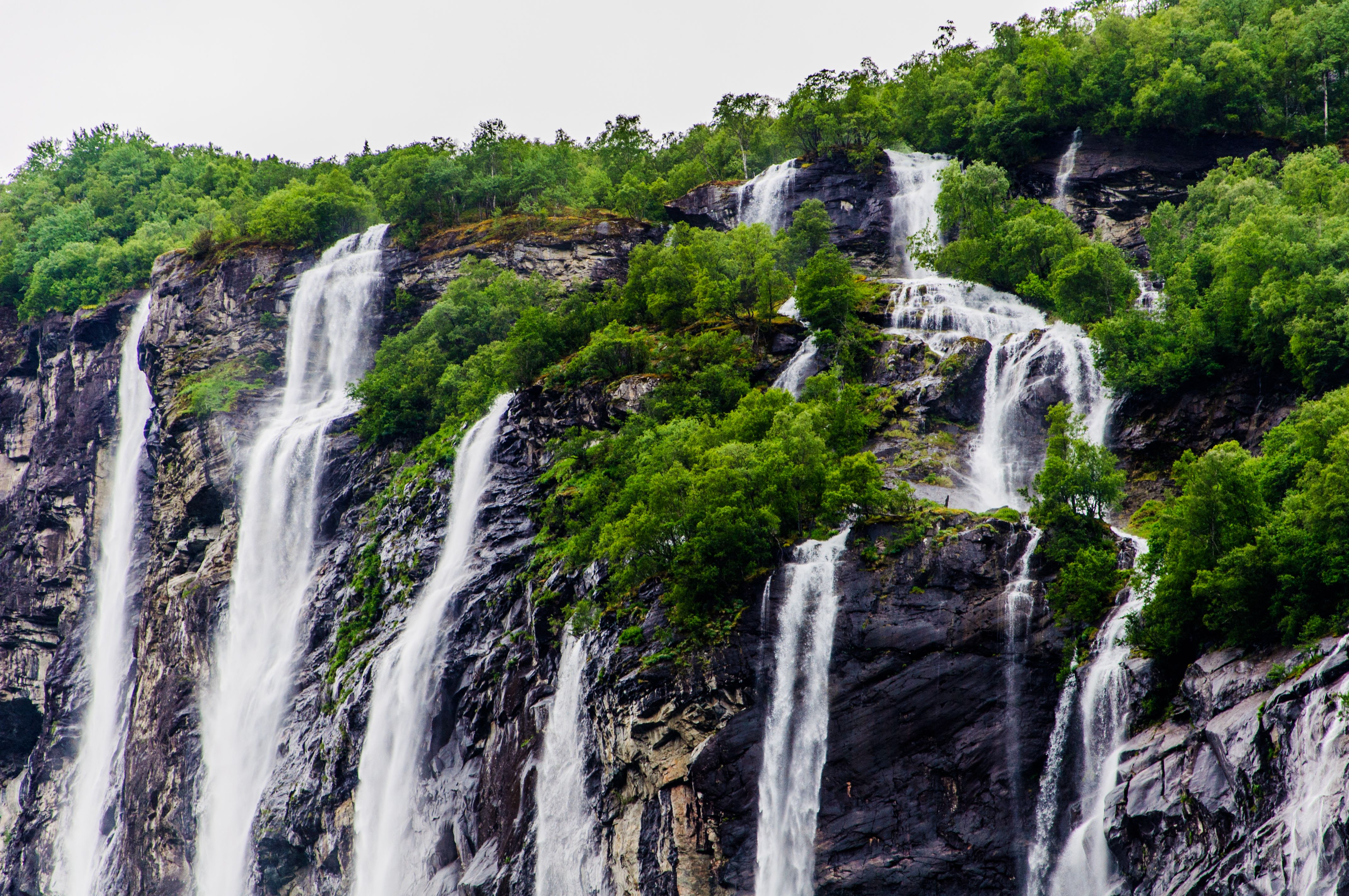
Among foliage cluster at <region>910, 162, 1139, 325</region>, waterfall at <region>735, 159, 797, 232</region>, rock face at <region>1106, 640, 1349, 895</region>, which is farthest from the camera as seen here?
waterfall at <region>735, 159, 797, 232</region>

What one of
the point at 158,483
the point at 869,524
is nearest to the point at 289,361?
the point at 158,483

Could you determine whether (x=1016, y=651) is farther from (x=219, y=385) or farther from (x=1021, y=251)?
(x=219, y=385)

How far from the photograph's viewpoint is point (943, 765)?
36031 mm

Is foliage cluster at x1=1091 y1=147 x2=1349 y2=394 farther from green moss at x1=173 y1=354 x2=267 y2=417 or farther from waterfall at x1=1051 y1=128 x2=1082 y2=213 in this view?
green moss at x1=173 y1=354 x2=267 y2=417

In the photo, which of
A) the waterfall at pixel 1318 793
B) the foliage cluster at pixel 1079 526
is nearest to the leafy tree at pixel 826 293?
the foliage cluster at pixel 1079 526

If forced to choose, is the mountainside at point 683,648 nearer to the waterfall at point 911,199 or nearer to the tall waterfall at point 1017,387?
the tall waterfall at point 1017,387

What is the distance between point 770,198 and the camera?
7919 cm

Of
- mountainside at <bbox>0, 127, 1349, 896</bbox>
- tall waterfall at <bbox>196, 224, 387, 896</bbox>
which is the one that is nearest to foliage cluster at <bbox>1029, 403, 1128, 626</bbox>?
mountainside at <bbox>0, 127, 1349, 896</bbox>

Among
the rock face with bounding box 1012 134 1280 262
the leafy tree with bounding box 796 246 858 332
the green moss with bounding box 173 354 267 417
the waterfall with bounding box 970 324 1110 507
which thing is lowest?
the waterfall with bounding box 970 324 1110 507

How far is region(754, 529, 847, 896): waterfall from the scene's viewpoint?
1427 inches

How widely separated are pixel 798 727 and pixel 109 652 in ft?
178

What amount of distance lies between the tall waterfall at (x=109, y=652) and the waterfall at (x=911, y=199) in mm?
52283

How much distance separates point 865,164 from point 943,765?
166 feet

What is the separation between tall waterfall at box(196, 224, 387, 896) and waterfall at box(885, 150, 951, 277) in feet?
118
